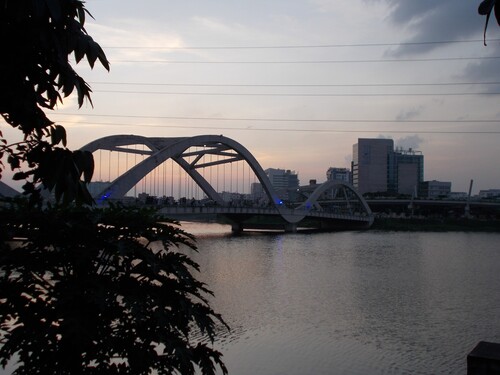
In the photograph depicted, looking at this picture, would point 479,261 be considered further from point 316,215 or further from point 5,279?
point 316,215

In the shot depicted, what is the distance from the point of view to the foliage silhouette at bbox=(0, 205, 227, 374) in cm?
379

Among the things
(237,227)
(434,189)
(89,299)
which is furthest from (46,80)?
(434,189)

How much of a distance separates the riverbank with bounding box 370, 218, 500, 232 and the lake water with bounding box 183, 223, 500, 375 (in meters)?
52.2

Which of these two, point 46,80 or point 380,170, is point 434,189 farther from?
point 46,80

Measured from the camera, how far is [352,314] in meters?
15.5

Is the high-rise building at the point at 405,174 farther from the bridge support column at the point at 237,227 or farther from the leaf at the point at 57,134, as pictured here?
the leaf at the point at 57,134

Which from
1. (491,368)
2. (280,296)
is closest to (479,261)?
(280,296)

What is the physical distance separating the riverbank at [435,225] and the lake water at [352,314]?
171 feet

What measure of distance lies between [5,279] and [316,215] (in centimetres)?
7026

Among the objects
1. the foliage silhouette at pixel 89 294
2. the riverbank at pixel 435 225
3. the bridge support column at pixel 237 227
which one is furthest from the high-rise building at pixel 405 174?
the foliage silhouette at pixel 89 294

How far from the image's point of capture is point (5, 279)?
3941mm

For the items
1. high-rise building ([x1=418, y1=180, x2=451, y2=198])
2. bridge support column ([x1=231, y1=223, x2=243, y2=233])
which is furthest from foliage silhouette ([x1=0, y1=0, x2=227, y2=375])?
high-rise building ([x1=418, y1=180, x2=451, y2=198])

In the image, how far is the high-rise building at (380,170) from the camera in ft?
591

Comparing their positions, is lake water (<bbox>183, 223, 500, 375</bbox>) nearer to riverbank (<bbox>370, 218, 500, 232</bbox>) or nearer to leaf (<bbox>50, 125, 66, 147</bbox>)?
leaf (<bbox>50, 125, 66, 147</bbox>)
